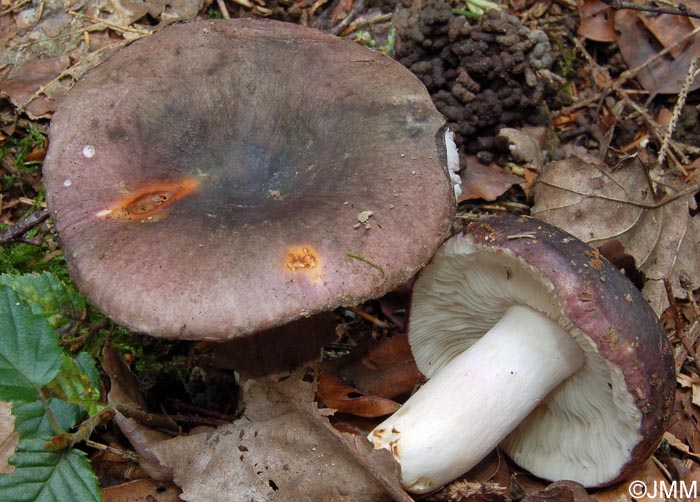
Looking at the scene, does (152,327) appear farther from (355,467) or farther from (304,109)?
(304,109)

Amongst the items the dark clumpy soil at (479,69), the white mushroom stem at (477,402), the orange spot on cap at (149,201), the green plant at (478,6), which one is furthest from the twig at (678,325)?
the orange spot on cap at (149,201)

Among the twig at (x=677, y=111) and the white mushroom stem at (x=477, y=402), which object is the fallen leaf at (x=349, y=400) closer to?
the white mushroom stem at (x=477, y=402)

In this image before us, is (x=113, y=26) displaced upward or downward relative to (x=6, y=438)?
upward

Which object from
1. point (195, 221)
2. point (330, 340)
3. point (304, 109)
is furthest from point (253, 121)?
point (330, 340)

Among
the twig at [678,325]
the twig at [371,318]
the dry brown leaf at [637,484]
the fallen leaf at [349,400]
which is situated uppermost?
the fallen leaf at [349,400]

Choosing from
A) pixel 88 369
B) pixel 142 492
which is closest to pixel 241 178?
pixel 88 369

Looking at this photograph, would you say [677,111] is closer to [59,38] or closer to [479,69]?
[479,69]

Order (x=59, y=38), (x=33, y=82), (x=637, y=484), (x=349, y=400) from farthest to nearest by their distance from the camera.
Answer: (x=59, y=38) → (x=33, y=82) → (x=349, y=400) → (x=637, y=484)
